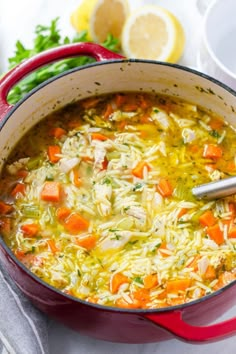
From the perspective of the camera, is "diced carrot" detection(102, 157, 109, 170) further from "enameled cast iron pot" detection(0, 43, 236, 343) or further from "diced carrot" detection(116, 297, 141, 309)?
"diced carrot" detection(116, 297, 141, 309)

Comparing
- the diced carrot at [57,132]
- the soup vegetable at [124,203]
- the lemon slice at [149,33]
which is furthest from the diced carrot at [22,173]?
the lemon slice at [149,33]

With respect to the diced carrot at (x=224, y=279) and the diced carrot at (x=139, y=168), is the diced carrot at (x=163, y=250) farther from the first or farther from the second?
the diced carrot at (x=139, y=168)

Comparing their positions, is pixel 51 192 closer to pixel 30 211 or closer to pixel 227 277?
pixel 30 211

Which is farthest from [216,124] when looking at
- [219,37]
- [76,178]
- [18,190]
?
[18,190]

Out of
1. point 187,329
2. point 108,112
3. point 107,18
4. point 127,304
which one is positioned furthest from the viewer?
point 107,18

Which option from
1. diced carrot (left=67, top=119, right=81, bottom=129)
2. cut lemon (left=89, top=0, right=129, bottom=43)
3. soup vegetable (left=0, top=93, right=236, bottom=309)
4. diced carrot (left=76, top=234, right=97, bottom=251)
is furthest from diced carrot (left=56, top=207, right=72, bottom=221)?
cut lemon (left=89, top=0, right=129, bottom=43)

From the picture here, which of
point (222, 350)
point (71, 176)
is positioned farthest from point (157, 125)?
point (222, 350)
